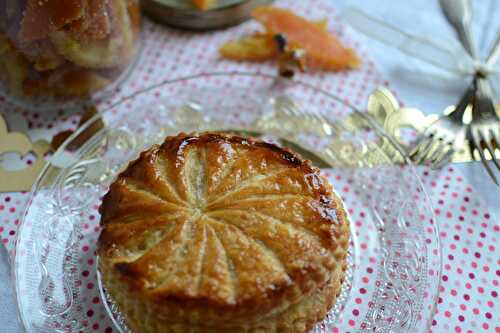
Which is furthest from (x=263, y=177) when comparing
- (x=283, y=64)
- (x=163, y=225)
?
(x=283, y=64)

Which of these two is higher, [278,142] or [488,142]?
[488,142]

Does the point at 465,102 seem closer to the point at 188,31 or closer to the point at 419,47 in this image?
the point at 419,47

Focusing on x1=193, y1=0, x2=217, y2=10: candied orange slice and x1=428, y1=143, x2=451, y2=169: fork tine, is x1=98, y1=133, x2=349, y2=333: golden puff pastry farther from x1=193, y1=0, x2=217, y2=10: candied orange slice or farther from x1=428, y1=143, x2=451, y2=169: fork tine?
x1=193, y1=0, x2=217, y2=10: candied orange slice

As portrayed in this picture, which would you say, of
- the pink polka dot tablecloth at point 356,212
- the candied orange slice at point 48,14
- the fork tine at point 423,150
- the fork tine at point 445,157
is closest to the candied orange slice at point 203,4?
the pink polka dot tablecloth at point 356,212

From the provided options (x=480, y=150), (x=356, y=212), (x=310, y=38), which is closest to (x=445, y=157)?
(x=480, y=150)

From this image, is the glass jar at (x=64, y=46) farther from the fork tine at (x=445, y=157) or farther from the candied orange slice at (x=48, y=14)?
the fork tine at (x=445, y=157)

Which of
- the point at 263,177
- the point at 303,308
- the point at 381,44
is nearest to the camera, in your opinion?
the point at 303,308

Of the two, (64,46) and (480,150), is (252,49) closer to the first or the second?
(64,46)
